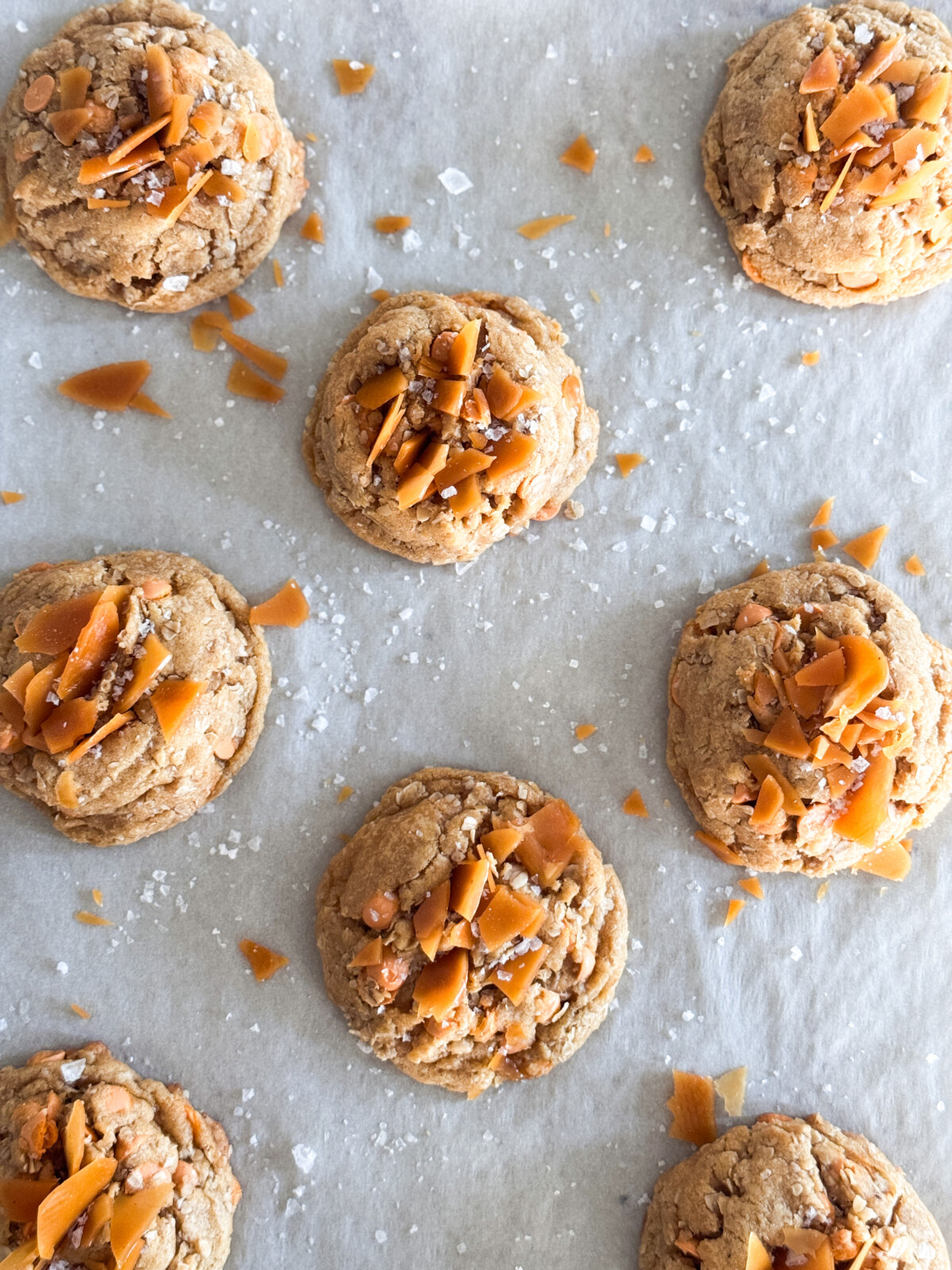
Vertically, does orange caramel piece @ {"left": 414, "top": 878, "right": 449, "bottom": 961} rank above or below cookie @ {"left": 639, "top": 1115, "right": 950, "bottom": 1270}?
above

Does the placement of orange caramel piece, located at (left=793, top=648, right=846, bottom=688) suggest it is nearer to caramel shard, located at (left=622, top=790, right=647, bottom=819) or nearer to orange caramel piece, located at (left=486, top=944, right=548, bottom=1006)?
caramel shard, located at (left=622, top=790, right=647, bottom=819)

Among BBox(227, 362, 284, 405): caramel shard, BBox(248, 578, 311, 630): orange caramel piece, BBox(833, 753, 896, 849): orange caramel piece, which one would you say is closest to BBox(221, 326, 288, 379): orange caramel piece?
BBox(227, 362, 284, 405): caramel shard

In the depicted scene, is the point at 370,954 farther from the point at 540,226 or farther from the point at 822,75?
the point at 822,75

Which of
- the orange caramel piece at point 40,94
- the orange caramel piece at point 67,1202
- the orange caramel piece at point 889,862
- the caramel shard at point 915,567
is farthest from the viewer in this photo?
the caramel shard at point 915,567

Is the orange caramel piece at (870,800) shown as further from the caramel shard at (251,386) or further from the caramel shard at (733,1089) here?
the caramel shard at (251,386)

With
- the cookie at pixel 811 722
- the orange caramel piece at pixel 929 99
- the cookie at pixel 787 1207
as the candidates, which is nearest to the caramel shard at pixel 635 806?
the cookie at pixel 811 722
